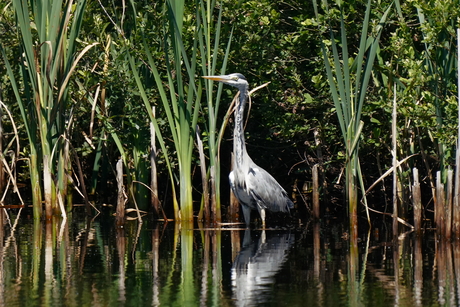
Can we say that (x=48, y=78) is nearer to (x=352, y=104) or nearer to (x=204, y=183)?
(x=204, y=183)

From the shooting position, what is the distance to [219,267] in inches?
288

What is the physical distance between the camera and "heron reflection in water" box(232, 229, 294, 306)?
6.08 metres

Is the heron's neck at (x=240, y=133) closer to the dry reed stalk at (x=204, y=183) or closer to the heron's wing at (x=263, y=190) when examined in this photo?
the heron's wing at (x=263, y=190)

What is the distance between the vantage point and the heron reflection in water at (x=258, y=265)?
6082 millimetres

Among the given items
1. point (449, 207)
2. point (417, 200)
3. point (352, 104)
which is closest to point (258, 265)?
point (449, 207)

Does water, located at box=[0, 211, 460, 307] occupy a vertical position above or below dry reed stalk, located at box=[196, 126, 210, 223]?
below

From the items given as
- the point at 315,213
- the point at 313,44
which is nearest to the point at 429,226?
the point at 315,213

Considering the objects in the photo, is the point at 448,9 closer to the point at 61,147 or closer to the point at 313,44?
the point at 313,44

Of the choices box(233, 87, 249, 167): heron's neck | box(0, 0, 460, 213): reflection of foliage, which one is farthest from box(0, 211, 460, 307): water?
box(0, 0, 460, 213): reflection of foliage

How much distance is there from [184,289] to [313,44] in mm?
5317

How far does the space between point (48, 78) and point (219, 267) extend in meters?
3.75

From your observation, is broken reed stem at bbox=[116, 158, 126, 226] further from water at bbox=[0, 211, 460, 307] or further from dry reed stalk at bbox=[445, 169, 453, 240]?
dry reed stalk at bbox=[445, 169, 453, 240]

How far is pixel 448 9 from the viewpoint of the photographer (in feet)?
27.8

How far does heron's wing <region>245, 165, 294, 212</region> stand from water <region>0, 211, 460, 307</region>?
453 millimetres
